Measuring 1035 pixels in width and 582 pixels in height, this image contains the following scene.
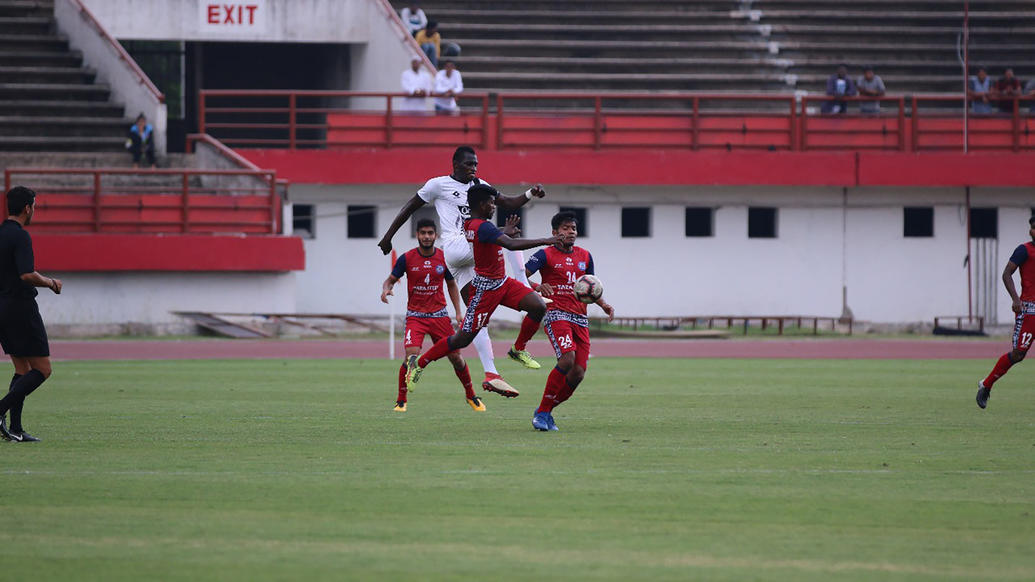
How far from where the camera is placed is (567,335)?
13211 millimetres

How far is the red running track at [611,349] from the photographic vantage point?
26.7 metres

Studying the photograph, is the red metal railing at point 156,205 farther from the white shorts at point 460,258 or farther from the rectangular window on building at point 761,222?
the white shorts at point 460,258

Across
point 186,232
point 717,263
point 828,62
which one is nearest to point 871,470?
point 186,232

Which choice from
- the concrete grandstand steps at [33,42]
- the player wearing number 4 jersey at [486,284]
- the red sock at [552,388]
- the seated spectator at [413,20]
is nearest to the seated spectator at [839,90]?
the seated spectator at [413,20]

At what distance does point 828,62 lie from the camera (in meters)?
42.9

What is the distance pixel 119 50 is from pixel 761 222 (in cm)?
1678

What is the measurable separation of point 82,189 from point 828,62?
21.8 metres

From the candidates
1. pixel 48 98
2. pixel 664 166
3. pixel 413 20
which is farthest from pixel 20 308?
pixel 413 20

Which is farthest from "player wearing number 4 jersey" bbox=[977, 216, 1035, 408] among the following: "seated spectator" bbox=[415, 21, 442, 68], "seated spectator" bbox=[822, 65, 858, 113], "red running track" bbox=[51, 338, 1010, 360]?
"seated spectator" bbox=[415, 21, 442, 68]

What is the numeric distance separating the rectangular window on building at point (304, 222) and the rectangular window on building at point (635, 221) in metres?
7.86

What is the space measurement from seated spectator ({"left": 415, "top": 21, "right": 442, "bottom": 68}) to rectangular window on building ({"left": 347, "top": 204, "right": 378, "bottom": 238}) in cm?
485

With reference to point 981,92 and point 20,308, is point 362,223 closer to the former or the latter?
point 981,92

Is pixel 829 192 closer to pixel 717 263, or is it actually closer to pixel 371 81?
pixel 717 263

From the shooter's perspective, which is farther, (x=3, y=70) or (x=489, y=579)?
(x=3, y=70)
